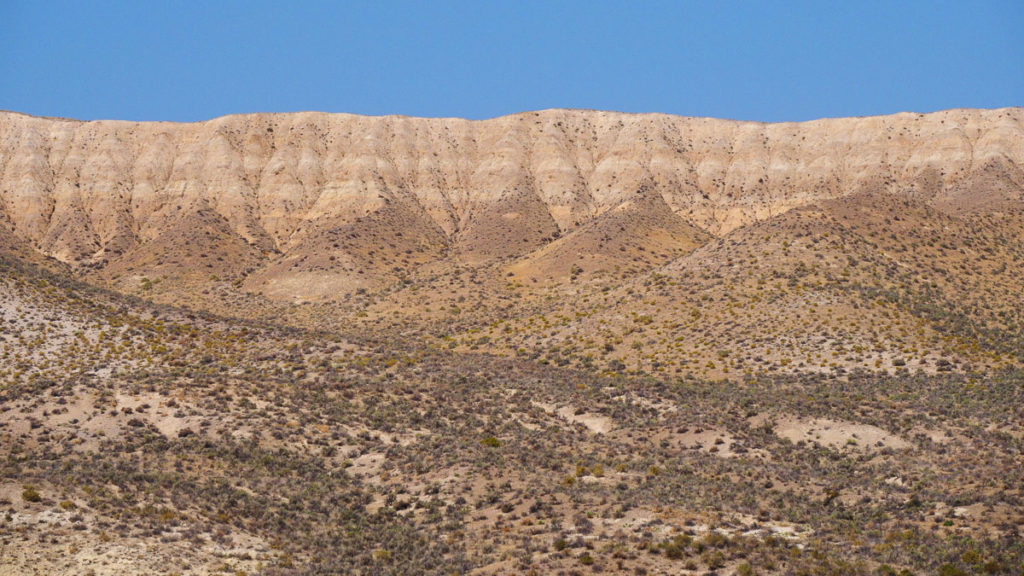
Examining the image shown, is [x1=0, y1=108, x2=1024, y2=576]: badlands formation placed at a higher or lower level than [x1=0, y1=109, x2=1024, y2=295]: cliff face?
lower

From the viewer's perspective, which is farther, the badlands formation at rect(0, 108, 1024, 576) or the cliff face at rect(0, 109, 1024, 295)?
the cliff face at rect(0, 109, 1024, 295)

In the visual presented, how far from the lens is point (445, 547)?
109ft

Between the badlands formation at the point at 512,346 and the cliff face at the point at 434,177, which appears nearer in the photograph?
the badlands formation at the point at 512,346

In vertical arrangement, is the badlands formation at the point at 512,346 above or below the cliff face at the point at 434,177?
below

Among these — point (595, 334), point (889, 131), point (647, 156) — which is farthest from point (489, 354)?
point (889, 131)

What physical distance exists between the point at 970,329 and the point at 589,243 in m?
40.3

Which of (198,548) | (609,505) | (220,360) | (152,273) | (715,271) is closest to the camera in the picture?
(198,548)

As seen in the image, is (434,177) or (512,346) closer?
(512,346)

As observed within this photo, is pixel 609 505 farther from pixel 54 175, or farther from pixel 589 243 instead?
pixel 54 175

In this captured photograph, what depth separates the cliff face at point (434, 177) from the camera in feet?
372

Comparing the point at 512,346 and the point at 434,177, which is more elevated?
the point at 434,177

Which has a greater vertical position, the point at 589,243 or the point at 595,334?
the point at 589,243

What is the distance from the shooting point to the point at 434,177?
5064 inches

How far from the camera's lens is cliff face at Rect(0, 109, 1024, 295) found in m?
114
